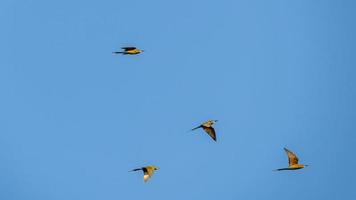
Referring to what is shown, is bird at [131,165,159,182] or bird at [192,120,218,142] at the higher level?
bird at [192,120,218,142]

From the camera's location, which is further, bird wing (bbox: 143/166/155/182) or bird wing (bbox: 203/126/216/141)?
bird wing (bbox: 203/126/216/141)

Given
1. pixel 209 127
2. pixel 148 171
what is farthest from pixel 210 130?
pixel 148 171

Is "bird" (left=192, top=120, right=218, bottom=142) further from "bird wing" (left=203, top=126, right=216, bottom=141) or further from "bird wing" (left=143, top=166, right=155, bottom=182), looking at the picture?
"bird wing" (left=143, top=166, right=155, bottom=182)

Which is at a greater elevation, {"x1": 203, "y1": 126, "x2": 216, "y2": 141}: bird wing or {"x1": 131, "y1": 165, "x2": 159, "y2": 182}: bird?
{"x1": 203, "y1": 126, "x2": 216, "y2": 141}: bird wing

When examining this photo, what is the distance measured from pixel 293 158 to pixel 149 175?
45.2ft

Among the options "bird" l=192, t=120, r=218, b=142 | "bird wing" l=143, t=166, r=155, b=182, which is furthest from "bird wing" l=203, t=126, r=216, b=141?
"bird wing" l=143, t=166, r=155, b=182

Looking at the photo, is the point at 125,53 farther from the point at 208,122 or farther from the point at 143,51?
the point at 208,122

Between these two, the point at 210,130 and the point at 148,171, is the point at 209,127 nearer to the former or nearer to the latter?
the point at 210,130

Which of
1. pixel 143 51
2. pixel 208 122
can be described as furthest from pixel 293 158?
pixel 143 51

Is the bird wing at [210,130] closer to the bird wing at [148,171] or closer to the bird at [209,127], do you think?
the bird at [209,127]

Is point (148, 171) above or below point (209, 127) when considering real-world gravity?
below

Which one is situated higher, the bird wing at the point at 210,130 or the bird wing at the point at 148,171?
the bird wing at the point at 210,130

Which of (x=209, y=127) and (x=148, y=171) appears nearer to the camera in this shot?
(x=148, y=171)

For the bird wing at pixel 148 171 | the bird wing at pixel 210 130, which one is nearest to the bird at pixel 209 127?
the bird wing at pixel 210 130
